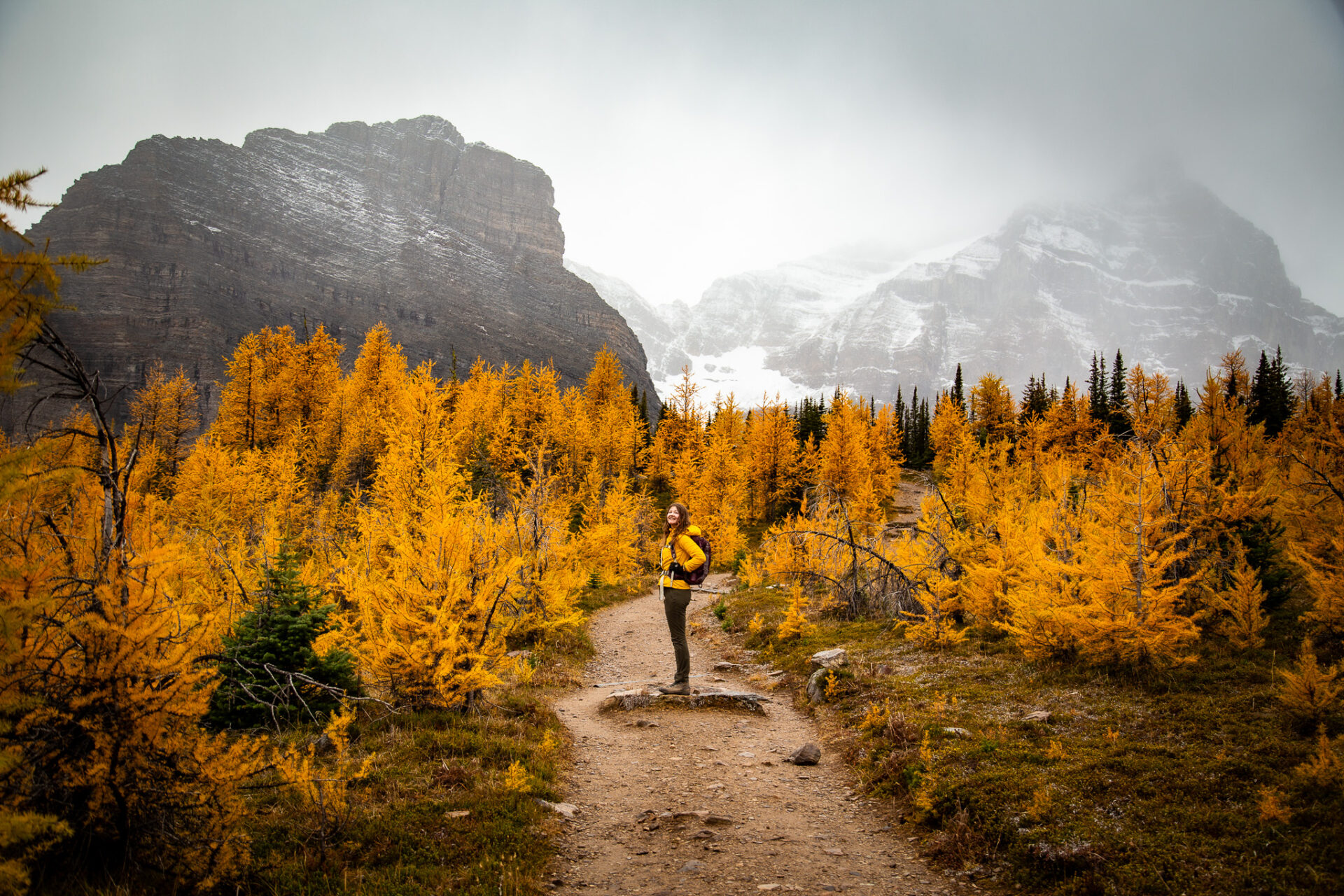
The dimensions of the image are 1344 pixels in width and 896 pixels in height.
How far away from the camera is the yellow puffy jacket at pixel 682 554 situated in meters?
8.48

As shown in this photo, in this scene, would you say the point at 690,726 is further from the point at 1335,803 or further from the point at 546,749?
the point at 1335,803

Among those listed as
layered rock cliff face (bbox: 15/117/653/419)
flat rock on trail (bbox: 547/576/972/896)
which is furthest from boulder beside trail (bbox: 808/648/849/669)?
layered rock cliff face (bbox: 15/117/653/419)

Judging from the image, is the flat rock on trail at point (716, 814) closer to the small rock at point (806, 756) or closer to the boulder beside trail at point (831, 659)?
the small rock at point (806, 756)

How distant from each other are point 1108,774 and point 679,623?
5.30 m

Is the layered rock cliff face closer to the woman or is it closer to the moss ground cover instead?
the woman

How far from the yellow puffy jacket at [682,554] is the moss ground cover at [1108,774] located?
9.65 feet

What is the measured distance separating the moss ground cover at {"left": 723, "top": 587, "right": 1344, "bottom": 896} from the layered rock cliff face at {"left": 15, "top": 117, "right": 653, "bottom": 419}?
221ft

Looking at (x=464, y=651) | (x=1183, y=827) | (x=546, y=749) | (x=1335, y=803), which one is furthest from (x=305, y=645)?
(x=1335, y=803)

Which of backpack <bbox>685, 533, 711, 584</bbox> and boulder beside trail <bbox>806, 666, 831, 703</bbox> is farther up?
backpack <bbox>685, 533, 711, 584</bbox>

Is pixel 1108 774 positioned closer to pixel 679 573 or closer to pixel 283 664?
pixel 679 573

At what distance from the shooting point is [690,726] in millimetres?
7926

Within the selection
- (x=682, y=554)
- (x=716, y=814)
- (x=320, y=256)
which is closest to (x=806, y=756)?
(x=716, y=814)

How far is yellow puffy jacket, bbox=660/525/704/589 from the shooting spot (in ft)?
27.8

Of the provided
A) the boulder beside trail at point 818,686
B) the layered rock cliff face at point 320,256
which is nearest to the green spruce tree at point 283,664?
the boulder beside trail at point 818,686
